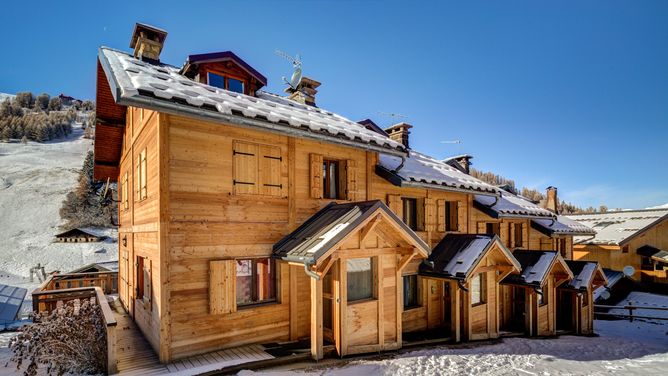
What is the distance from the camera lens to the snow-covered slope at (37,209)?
31.6 meters

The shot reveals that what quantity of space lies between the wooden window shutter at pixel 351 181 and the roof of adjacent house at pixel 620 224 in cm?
2589

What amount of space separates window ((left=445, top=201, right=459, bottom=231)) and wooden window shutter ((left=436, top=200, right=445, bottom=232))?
0.71 meters

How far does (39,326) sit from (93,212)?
43.3 m

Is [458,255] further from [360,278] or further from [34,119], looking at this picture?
[34,119]

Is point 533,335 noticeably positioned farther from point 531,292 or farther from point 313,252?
point 313,252

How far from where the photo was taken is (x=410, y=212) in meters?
13.2

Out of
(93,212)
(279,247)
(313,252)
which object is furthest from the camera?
(93,212)

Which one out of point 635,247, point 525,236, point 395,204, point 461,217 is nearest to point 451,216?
point 461,217

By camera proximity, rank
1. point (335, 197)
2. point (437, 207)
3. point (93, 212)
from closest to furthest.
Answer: point (335, 197) → point (437, 207) → point (93, 212)

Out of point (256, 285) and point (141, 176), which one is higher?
point (141, 176)

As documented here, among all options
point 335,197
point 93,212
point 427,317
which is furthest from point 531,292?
point 93,212

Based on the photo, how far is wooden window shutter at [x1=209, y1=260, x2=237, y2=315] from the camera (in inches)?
306

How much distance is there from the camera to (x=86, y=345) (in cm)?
709

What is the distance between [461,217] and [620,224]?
24.8 m
